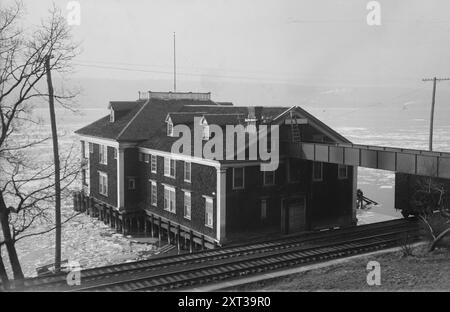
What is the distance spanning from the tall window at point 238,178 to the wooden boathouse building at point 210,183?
2.4 inches

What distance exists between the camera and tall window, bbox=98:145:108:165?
147ft

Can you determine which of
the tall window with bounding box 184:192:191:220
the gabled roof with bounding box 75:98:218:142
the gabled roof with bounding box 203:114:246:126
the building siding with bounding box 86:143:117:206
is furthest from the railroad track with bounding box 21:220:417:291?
the building siding with bounding box 86:143:117:206

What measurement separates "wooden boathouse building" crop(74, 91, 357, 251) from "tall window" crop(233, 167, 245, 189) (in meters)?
0.06

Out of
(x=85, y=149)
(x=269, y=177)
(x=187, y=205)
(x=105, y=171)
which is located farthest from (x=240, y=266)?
(x=85, y=149)

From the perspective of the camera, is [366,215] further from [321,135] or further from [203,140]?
[203,140]

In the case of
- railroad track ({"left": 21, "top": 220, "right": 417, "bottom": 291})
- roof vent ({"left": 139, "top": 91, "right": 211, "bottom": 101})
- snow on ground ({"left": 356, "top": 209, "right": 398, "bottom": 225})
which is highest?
roof vent ({"left": 139, "top": 91, "right": 211, "bottom": 101})

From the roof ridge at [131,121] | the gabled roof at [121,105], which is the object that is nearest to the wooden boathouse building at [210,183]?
the roof ridge at [131,121]

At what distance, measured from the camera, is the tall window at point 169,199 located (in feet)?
123

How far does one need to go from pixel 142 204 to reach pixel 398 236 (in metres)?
20.3

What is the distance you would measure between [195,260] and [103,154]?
70.9 ft

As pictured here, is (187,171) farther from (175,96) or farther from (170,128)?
(175,96)

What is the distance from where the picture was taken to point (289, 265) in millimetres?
24734

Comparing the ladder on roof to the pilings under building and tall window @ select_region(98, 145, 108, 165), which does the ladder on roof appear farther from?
tall window @ select_region(98, 145, 108, 165)

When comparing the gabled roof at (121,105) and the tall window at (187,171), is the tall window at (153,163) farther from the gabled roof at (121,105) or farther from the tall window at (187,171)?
the gabled roof at (121,105)
